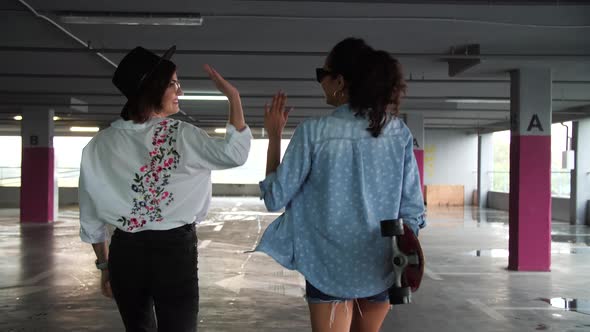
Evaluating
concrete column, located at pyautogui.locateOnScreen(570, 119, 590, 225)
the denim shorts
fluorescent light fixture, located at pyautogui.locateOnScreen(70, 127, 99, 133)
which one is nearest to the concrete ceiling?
concrete column, located at pyautogui.locateOnScreen(570, 119, 590, 225)

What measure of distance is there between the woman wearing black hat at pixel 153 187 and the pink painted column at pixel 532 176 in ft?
24.5

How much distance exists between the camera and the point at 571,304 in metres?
6.14

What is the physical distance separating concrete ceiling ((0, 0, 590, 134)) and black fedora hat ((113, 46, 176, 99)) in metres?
4.25

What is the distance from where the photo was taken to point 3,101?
14.7 metres

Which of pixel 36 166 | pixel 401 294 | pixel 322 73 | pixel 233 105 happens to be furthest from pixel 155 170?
pixel 36 166

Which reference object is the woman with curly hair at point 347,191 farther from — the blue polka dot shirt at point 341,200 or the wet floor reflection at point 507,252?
the wet floor reflection at point 507,252

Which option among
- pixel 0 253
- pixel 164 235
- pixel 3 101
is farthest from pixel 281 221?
pixel 3 101

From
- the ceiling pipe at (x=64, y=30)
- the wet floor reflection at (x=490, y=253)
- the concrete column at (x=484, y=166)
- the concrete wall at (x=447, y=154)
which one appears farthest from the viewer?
the concrete wall at (x=447, y=154)

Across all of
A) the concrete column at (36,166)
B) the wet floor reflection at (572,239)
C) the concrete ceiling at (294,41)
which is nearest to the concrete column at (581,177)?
the wet floor reflection at (572,239)

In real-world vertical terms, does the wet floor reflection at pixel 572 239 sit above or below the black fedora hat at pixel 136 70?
below

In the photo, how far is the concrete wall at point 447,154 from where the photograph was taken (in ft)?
78.7

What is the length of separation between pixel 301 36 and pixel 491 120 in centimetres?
1392

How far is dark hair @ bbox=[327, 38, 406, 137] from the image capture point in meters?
1.62

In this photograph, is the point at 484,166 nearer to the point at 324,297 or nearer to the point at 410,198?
the point at 410,198
